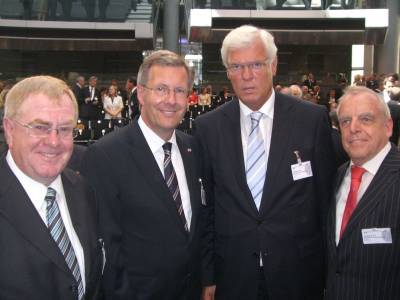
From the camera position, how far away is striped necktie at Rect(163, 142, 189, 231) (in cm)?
271

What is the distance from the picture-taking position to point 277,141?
297 centimetres

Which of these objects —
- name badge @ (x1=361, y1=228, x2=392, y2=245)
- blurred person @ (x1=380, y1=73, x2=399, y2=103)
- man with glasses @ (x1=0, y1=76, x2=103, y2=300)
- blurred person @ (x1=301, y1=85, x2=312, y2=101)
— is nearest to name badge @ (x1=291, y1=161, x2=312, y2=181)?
name badge @ (x1=361, y1=228, x2=392, y2=245)

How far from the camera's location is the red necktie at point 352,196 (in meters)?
2.67

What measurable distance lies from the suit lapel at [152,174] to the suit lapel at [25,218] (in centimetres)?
82

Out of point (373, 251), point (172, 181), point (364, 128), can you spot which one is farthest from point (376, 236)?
point (172, 181)

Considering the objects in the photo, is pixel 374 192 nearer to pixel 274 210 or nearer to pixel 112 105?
pixel 274 210

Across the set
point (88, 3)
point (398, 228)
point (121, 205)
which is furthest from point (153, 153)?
point (88, 3)

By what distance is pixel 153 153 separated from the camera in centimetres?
274

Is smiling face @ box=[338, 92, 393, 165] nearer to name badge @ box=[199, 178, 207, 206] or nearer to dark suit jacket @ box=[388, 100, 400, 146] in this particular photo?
name badge @ box=[199, 178, 207, 206]

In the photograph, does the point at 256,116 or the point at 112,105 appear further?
the point at 112,105

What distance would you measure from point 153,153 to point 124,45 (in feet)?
63.6

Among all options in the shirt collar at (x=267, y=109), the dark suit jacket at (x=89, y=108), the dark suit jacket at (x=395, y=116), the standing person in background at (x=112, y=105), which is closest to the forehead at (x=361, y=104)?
the shirt collar at (x=267, y=109)

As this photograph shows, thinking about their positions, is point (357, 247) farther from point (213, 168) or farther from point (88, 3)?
point (88, 3)

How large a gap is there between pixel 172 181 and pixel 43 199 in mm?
909
